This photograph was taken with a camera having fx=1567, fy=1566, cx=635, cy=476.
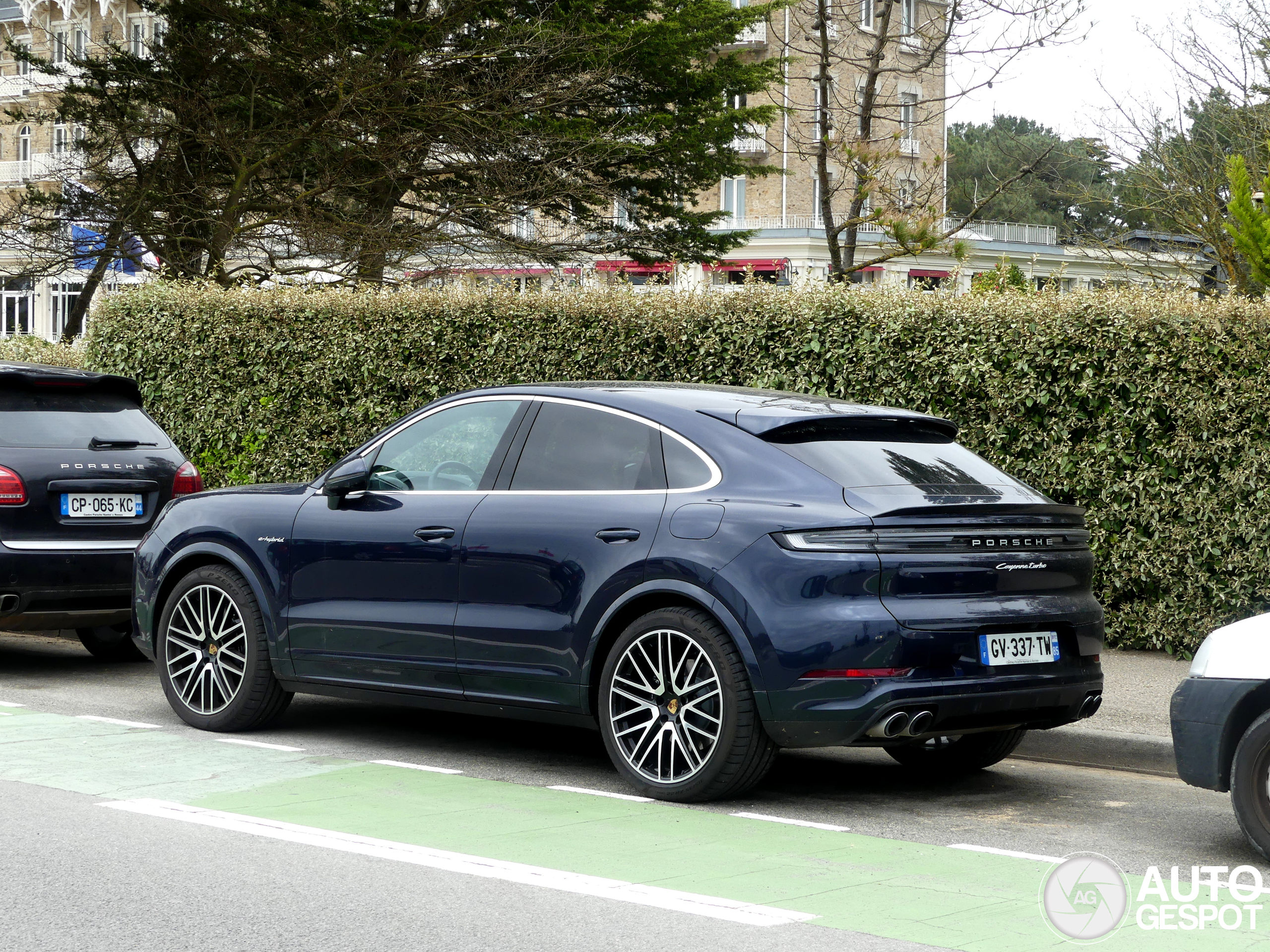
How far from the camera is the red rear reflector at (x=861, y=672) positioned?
574 centimetres

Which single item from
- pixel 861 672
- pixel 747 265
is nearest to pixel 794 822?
pixel 861 672

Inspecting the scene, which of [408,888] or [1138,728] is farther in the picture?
[1138,728]

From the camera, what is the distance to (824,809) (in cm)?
630

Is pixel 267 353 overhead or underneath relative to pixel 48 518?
overhead

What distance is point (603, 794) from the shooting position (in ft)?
21.2

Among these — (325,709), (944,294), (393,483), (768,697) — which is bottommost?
(325,709)

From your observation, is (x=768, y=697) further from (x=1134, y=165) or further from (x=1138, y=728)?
(x=1134, y=165)

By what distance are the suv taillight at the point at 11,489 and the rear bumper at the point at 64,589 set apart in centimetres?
29

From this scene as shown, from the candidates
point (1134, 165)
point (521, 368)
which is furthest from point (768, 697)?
point (1134, 165)

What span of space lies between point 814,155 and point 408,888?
14.2m

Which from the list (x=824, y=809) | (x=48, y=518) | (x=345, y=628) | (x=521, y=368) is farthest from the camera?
(x=521, y=368)

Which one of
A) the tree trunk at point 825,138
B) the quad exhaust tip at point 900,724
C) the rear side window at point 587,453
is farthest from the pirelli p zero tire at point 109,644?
the tree trunk at point 825,138

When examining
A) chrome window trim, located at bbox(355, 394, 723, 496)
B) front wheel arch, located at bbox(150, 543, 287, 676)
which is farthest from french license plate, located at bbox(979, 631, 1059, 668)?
front wheel arch, located at bbox(150, 543, 287, 676)

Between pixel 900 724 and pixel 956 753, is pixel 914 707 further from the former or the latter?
pixel 956 753
